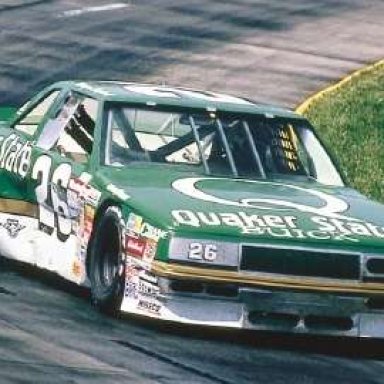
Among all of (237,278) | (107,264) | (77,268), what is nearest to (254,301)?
(237,278)

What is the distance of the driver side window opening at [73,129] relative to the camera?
39.3 feet

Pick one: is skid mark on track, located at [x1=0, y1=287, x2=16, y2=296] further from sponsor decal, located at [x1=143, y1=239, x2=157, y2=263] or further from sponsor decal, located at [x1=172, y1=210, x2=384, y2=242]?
sponsor decal, located at [x1=172, y1=210, x2=384, y2=242]

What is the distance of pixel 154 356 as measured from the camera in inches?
372

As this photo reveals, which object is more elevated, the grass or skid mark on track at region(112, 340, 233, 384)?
the grass

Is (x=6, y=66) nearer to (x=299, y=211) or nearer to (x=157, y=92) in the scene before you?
(x=157, y=92)

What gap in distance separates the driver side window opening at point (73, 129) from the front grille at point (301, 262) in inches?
76.4

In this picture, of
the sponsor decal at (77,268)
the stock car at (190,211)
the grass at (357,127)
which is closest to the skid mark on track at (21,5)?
the grass at (357,127)

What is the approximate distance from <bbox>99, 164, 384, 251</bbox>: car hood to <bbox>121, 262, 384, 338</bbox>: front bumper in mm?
245

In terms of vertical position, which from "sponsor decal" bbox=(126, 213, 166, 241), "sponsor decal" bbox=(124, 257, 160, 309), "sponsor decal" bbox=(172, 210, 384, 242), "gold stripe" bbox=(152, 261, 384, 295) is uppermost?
"sponsor decal" bbox=(172, 210, 384, 242)

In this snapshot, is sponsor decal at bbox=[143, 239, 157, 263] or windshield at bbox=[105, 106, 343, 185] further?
windshield at bbox=[105, 106, 343, 185]

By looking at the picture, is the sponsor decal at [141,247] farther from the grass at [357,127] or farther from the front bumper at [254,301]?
the grass at [357,127]

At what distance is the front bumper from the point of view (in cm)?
1013

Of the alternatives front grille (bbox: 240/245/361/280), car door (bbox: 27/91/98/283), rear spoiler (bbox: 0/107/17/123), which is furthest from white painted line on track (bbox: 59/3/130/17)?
front grille (bbox: 240/245/361/280)

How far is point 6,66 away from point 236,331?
57.0 feet
